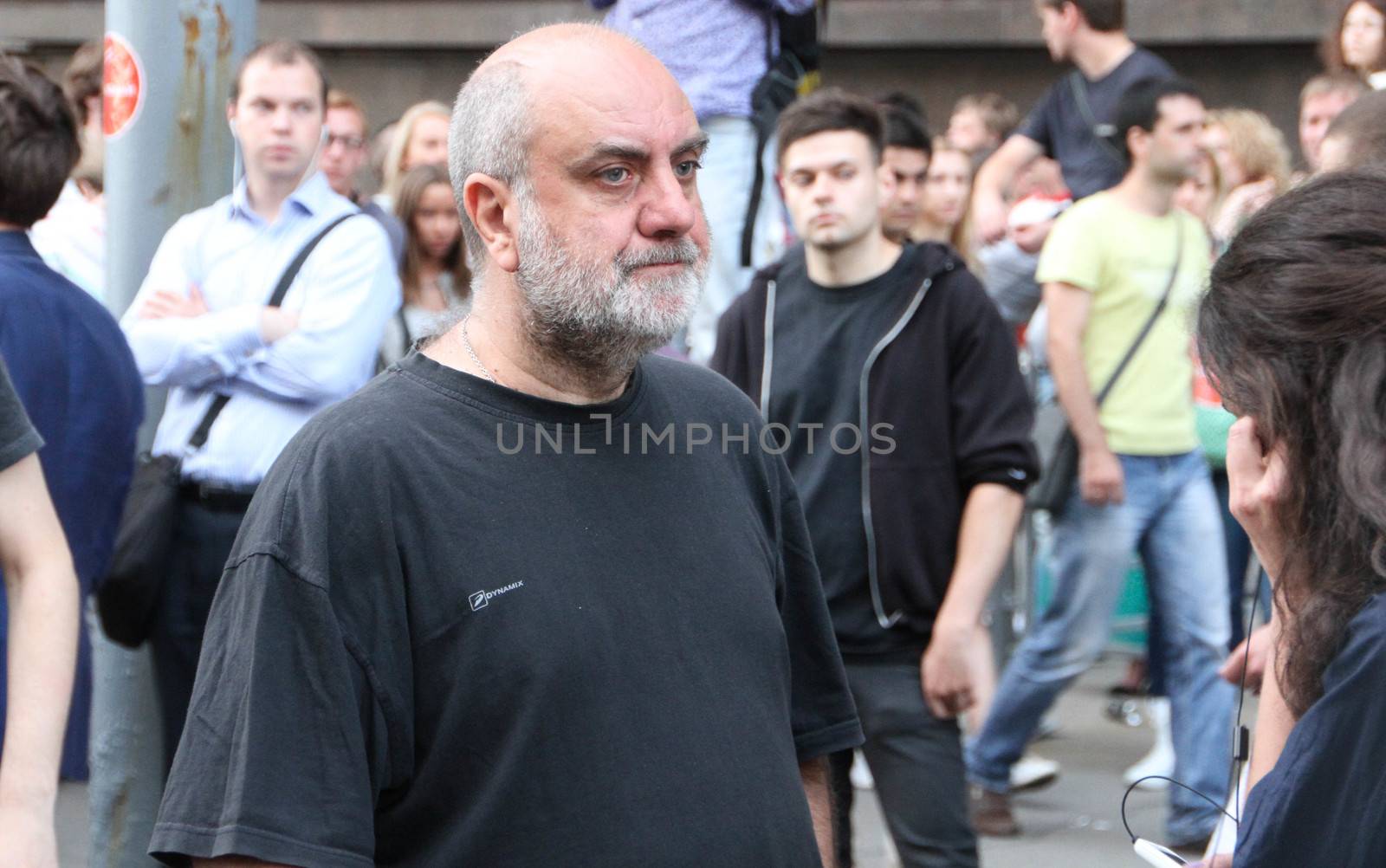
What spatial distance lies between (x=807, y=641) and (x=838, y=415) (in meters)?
1.73

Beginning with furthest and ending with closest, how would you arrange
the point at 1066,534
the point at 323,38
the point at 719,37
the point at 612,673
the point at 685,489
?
1. the point at 323,38
2. the point at 1066,534
3. the point at 719,37
4. the point at 685,489
5. the point at 612,673

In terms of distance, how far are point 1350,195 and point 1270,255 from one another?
0.38 ft

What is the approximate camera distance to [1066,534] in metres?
5.82

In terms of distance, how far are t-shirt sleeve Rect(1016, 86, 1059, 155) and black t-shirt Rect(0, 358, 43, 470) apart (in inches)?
204

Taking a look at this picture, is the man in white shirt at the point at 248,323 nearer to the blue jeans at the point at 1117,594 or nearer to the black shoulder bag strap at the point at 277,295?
the black shoulder bag strap at the point at 277,295

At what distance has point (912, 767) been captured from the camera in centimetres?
417

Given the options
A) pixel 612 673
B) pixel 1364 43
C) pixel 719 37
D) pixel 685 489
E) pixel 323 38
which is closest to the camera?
pixel 612 673

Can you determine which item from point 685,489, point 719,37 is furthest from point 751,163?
point 685,489

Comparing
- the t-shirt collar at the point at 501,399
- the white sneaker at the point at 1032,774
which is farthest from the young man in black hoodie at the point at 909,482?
the white sneaker at the point at 1032,774

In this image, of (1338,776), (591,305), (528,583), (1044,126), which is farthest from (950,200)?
(1338,776)

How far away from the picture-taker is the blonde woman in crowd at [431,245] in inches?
247

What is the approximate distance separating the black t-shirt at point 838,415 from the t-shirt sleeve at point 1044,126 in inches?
115

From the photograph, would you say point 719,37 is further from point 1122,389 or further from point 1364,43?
point 1364,43

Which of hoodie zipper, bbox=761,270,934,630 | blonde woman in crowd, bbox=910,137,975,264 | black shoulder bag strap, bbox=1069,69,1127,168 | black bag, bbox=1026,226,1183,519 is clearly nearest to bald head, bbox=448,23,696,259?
hoodie zipper, bbox=761,270,934,630
